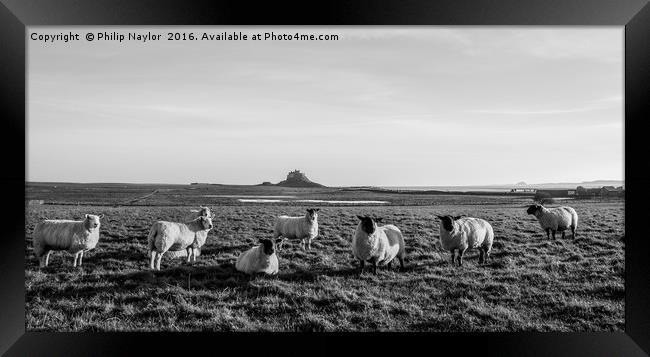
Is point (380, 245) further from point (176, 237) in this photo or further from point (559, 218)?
point (559, 218)

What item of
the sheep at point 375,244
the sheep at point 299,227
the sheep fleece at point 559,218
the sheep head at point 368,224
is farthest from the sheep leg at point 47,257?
the sheep fleece at point 559,218

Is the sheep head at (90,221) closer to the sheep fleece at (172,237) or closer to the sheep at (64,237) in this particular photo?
the sheep at (64,237)

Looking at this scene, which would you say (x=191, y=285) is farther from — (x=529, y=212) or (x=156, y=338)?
(x=529, y=212)

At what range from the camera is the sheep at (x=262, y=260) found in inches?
216

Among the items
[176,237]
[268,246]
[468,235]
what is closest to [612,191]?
[468,235]

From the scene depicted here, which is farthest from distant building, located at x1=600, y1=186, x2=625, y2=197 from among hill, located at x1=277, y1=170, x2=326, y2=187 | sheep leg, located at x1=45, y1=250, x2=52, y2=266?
sheep leg, located at x1=45, y1=250, x2=52, y2=266

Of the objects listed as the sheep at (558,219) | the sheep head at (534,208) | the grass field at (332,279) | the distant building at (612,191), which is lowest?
the grass field at (332,279)

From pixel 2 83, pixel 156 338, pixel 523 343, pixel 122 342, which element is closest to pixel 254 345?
pixel 156 338

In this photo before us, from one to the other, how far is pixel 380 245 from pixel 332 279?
881 mm

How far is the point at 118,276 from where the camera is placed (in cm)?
538

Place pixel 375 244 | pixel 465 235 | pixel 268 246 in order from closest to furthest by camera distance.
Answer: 1. pixel 268 246
2. pixel 375 244
3. pixel 465 235

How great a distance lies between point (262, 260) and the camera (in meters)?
5.53

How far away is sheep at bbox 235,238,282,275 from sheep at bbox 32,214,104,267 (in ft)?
7.64

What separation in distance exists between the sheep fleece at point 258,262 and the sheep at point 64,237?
229cm
